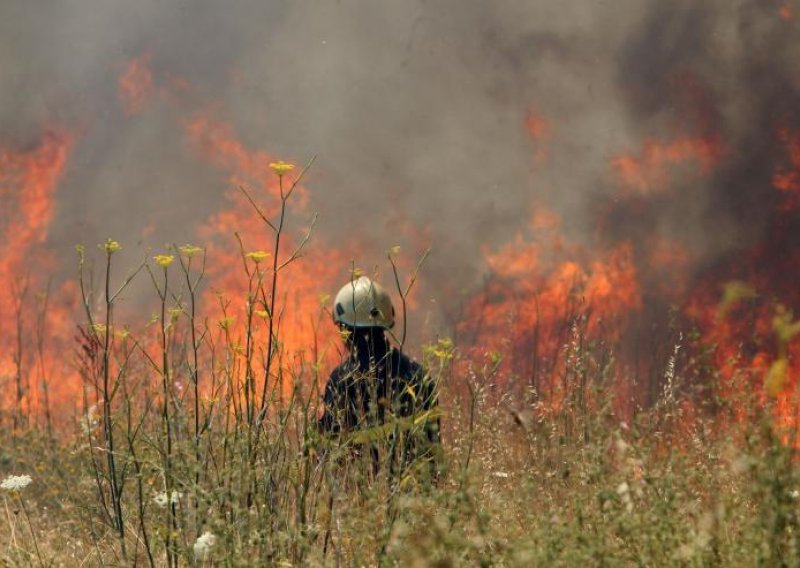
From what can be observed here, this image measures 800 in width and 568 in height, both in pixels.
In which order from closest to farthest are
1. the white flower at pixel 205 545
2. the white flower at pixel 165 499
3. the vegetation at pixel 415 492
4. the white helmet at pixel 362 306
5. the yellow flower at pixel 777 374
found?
the yellow flower at pixel 777 374
the vegetation at pixel 415 492
the white flower at pixel 205 545
the white flower at pixel 165 499
the white helmet at pixel 362 306

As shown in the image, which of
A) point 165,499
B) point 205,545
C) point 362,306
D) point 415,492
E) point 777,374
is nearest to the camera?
point 777,374

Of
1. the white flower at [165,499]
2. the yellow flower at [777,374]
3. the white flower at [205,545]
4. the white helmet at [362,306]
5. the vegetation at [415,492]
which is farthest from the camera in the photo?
the white helmet at [362,306]

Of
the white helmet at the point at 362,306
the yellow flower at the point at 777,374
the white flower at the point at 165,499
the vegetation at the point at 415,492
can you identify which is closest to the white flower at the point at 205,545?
the vegetation at the point at 415,492

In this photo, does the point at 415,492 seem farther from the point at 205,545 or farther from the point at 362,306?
the point at 362,306

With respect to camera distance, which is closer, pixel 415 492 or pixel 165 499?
pixel 415 492

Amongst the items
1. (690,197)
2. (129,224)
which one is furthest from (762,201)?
(129,224)

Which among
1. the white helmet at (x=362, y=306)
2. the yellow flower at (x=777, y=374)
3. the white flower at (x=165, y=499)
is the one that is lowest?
A: the yellow flower at (x=777, y=374)

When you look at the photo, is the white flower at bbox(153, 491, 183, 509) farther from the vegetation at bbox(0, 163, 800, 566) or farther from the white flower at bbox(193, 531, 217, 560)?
the white flower at bbox(193, 531, 217, 560)

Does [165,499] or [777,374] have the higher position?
[165,499]

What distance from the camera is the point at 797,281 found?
11.1 metres

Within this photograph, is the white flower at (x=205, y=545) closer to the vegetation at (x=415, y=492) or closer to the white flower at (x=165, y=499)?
the vegetation at (x=415, y=492)

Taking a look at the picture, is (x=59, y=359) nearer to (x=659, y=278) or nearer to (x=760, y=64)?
(x=659, y=278)

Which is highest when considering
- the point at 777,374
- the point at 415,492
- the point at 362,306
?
the point at 362,306

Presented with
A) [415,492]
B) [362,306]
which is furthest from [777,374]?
[362,306]
